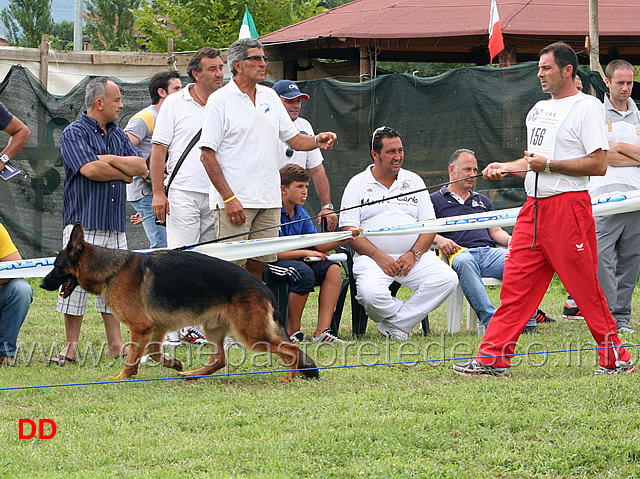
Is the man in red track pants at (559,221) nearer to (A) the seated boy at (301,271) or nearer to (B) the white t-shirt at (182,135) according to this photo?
(A) the seated boy at (301,271)

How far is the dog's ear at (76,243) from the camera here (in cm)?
537

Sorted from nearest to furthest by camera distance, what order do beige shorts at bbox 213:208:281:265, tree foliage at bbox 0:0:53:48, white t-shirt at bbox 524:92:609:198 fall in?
white t-shirt at bbox 524:92:609:198 < beige shorts at bbox 213:208:281:265 < tree foliage at bbox 0:0:53:48

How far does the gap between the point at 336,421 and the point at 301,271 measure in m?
2.76

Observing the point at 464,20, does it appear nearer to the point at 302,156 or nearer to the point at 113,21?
the point at 302,156

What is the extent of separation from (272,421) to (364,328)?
327 cm

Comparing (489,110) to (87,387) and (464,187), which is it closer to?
(464,187)

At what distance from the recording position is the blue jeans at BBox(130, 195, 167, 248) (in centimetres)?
768

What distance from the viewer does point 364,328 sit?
7.44m

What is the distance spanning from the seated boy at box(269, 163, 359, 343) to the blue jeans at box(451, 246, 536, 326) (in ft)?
3.35

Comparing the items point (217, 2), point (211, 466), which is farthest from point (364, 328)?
point (217, 2)

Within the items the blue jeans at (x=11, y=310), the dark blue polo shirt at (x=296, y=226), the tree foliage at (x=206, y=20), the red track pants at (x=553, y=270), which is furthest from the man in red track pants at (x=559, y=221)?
the tree foliage at (x=206, y=20)

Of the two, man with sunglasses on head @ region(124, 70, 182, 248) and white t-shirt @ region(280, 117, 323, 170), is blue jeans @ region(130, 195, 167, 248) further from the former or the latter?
white t-shirt @ region(280, 117, 323, 170)

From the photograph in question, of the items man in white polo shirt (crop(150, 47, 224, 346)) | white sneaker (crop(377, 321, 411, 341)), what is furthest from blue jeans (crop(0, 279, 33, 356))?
white sneaker (crop(377, 321, 411, 341))

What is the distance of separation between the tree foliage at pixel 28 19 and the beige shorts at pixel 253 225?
19.1 m
